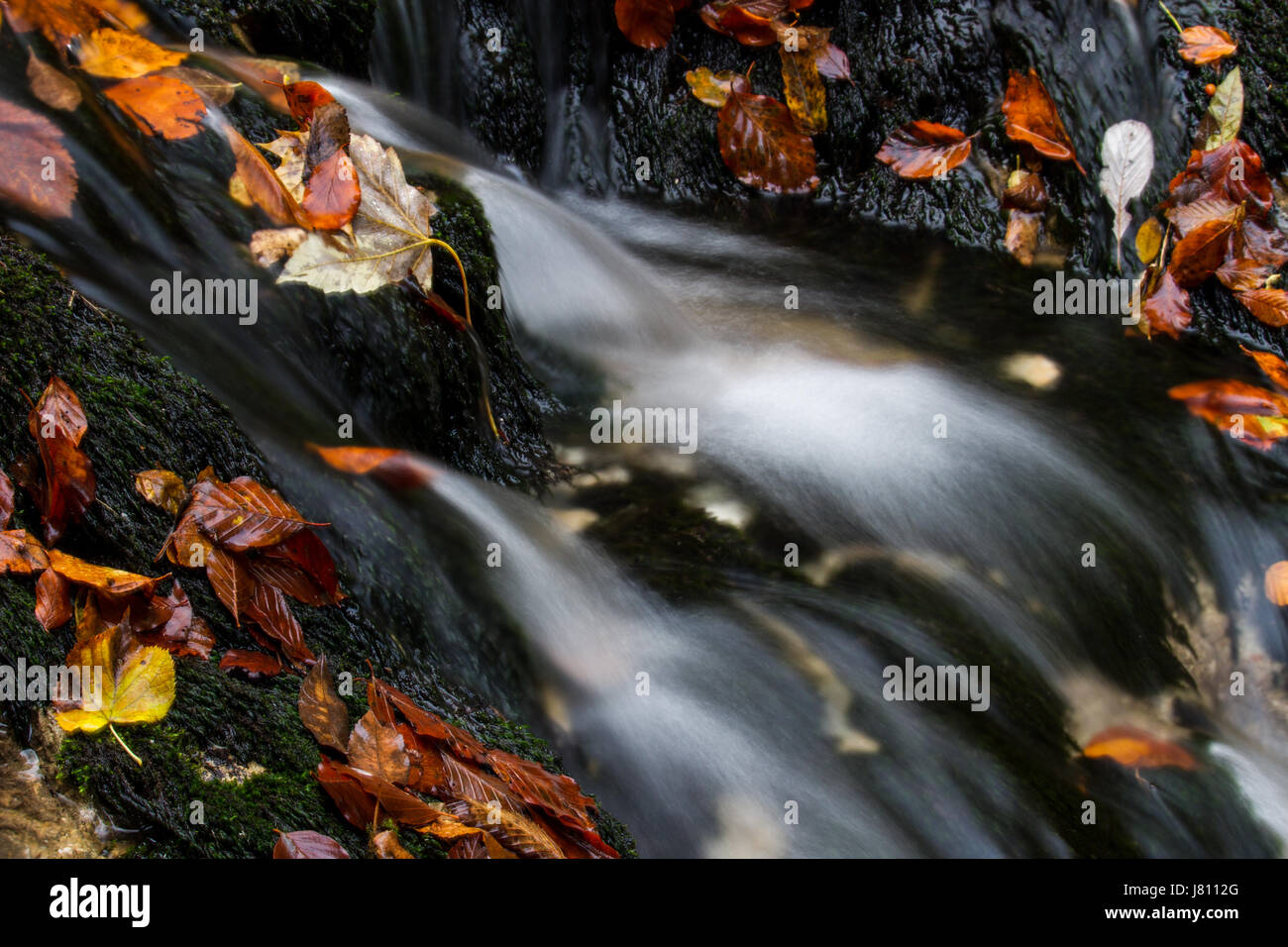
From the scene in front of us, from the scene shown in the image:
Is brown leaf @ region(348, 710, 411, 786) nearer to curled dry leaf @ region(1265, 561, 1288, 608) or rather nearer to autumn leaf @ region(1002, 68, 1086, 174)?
curled dry leaf @ region(1265, 561, 1288, 608)

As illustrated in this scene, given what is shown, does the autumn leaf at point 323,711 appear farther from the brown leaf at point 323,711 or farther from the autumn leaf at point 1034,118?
the autumn leaf at point 1034,118

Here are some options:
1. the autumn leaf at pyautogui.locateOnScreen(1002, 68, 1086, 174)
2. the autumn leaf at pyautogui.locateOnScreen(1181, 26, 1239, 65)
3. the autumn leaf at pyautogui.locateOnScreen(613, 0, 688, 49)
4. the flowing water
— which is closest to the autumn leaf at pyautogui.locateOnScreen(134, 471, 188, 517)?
the flowing water

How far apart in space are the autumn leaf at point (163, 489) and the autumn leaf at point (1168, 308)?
346 cm

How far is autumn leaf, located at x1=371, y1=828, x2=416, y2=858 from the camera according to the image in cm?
160

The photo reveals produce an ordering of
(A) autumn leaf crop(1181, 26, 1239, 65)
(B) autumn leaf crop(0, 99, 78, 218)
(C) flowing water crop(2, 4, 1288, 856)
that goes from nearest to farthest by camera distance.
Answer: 1. (B) autumn leaf crop(0, 99, 78, 218)
2. (C) flowing water crop(2, 4, 1288, 856)
3. (A) autumn leaf crop(1181, 26, 1239, 65)

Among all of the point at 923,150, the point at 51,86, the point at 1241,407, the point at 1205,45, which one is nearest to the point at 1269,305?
the point at 1241,407

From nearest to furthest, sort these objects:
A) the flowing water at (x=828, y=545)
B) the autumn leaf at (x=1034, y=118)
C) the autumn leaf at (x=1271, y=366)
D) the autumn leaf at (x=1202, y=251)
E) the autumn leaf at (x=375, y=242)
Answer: the flowing water at (x=828, y=545) → the autumn leaf at (x=375, y=242) → the autumn leaf at (x=1271, y=366) → the autumn leaf at (x=1202, y=251) → the autumn leaf at (x=1034, y=118)

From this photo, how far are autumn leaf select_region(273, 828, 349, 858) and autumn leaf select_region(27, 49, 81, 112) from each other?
1941mm

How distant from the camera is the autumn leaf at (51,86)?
2463mm

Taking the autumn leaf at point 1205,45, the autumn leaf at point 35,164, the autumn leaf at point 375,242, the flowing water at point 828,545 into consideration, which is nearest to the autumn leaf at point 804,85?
the flowing water at point 828,545

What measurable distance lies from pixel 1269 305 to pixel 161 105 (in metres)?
3.79

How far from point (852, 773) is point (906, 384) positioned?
1528 mm

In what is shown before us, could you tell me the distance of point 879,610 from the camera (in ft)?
9.45
